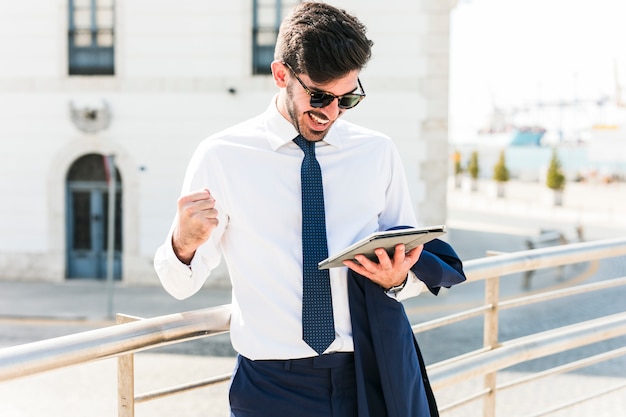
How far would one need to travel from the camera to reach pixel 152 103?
1394cm

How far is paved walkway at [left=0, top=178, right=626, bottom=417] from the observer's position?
22.3 ft

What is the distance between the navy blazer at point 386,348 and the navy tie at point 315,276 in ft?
0.24

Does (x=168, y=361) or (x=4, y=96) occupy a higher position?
(x=4, y=96)

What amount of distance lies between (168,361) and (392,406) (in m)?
7.00

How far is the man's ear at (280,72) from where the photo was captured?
1921mm

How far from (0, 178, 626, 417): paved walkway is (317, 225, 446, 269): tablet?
486 cm

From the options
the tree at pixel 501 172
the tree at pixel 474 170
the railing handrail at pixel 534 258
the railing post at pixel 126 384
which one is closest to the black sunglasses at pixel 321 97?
the railing post at pixel 126 384

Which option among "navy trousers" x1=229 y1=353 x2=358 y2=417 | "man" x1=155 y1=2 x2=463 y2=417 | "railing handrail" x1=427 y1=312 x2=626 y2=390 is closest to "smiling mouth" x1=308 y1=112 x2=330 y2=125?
"man" x1=155 y1=2 x2=463 y2=417

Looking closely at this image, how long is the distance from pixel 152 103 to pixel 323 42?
41.3 feet

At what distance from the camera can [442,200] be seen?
1339 centimetres

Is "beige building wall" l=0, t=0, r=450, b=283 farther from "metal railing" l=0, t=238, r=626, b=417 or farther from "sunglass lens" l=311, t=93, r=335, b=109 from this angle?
"sunglass lens" l=311, t=93, r=335, b=109

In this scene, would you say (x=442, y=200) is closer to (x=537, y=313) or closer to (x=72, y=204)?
(x=537, y=313)

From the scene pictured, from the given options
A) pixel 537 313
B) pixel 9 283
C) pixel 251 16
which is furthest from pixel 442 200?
pixel 9 283

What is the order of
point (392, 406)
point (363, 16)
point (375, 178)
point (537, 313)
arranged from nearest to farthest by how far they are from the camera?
point (392, 406), point (375, 178), point (537, 313), point (363, 16)
